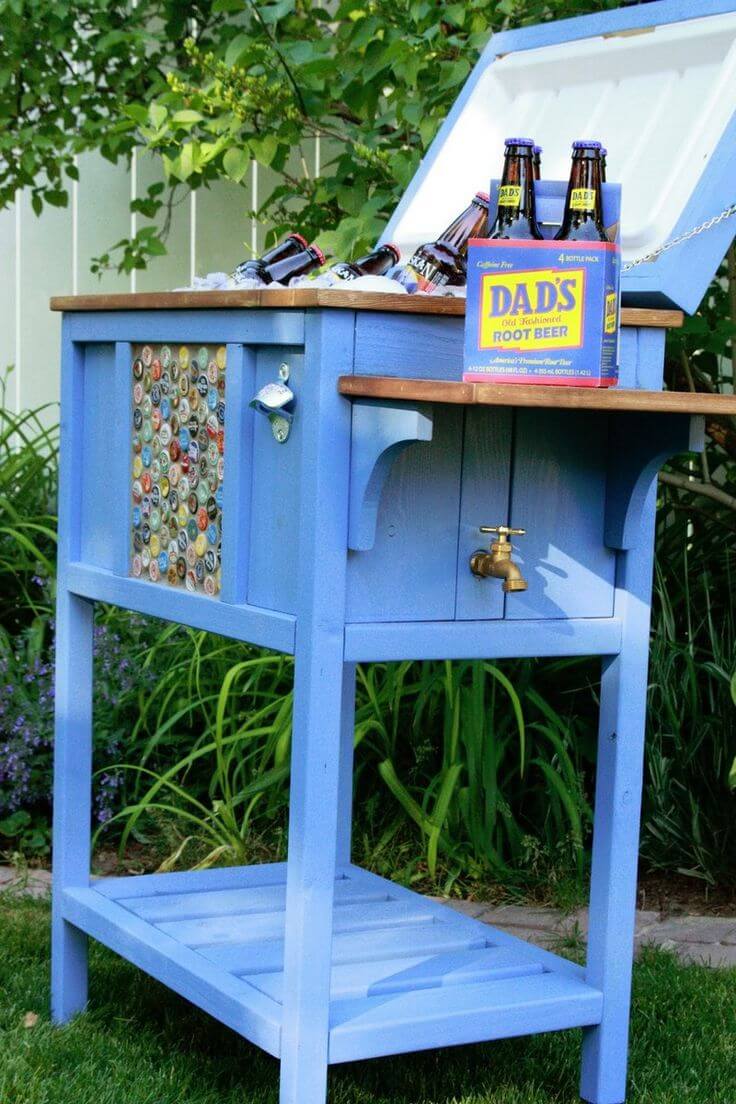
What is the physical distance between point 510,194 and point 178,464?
68cm

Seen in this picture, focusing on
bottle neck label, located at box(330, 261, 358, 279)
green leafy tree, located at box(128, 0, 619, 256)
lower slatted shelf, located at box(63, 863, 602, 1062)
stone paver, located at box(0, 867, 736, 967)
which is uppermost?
green leafy tree, located at box(128, 0, 619, 256)

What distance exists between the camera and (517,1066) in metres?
2.77

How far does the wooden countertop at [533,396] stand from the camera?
6.63 feet

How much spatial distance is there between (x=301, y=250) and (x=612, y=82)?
57 centimetres

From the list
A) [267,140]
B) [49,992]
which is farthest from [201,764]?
[267,140]

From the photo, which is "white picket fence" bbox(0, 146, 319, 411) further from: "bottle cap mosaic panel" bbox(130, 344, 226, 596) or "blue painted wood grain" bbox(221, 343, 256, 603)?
"blue painted wood grain" bbox(221, 343, 256, 603)

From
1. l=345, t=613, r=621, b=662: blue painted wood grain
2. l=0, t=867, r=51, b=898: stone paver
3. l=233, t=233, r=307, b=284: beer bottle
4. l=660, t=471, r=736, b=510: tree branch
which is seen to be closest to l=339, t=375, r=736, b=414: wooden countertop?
l=345, t=613, r=621, b=662: blue painted wood grain

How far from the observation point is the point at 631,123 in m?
2.55

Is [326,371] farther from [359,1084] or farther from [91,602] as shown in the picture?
[359,1084]

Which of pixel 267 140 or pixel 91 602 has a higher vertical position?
pixel 267 140

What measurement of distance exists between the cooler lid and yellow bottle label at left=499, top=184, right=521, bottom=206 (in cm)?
20

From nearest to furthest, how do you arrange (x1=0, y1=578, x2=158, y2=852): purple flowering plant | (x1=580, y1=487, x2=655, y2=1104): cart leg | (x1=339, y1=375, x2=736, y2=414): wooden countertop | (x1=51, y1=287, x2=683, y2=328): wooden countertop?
(x1=339, y1=375, x2=736, y2=414): wooden countertop → (x1=51, y1=287, x2=683, y2=328): wooden countertop → (x1=580, y1=487, x2=655, y2=1104): cart leg → (x1=0, y1=578, x2=158, y2=852): purple flowering plant

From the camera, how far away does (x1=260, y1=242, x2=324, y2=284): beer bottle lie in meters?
2.63

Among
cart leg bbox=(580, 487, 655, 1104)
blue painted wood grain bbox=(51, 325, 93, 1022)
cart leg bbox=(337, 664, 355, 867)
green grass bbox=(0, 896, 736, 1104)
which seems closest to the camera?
cart leg bbox=(580, 487, 655, 1104)
